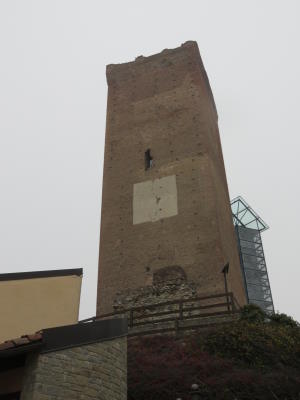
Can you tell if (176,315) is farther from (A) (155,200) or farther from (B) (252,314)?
(A) (155,200)

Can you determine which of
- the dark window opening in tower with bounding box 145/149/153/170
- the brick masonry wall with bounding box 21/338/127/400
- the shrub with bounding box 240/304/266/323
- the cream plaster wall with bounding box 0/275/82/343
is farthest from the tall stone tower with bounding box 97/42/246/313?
the brick masonry wall with bounding box 21/338/127/400

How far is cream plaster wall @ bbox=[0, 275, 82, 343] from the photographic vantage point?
9.28 metres

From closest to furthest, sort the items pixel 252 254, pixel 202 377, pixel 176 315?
pixel 202 377, pixel 176 315, pixel 252 254

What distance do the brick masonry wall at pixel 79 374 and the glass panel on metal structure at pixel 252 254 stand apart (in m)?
27.8

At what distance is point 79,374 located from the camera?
6.90m

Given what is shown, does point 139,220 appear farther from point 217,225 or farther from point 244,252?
point 244,252

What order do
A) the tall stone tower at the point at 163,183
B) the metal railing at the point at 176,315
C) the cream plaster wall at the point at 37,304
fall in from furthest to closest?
the tall stone tower at the point at 163,183 → the metal railing at the point at 176,315 → the cream plaster wall at the point at 37,304

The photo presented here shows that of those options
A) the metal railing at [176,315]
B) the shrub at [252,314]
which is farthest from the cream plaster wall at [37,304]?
the shrub at [252,314]

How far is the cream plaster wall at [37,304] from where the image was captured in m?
9.28

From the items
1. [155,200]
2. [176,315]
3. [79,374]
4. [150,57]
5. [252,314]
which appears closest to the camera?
[79,374]

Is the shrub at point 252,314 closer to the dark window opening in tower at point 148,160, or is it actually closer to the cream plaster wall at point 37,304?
the cream plaster wall at point 37,304

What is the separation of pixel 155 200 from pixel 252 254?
2215 centimetres

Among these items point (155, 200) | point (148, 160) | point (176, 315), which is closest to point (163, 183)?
point (155, 200)

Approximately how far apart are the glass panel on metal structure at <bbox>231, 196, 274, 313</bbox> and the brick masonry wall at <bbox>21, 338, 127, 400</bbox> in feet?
91.3
